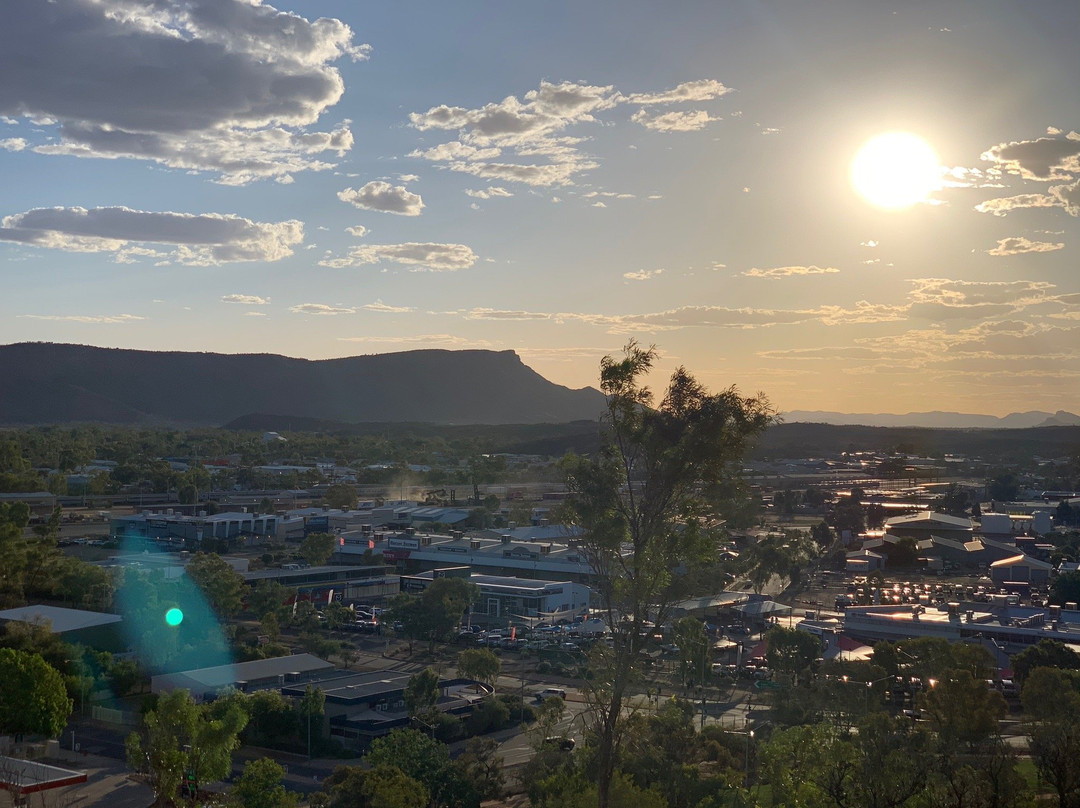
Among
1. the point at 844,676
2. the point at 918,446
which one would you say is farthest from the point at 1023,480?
the point at 844,676

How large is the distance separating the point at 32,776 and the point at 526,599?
20218 millimetres

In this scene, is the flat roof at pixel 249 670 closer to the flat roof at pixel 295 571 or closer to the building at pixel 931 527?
the flat roof at pixel 295 571

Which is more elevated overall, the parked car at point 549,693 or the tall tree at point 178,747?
the tall tree at point 178,747

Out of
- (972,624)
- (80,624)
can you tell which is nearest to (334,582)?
(80,624)

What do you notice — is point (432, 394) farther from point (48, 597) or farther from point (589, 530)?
point (589, 530)

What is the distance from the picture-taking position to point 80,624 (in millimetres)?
24984

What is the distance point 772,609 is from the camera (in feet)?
114

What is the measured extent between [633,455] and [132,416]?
159219 mm

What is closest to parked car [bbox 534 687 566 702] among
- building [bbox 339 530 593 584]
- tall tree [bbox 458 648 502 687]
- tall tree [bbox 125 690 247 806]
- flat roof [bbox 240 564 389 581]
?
tall tree [bbox 458 648 502 687]

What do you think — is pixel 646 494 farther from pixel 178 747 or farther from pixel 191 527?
pixel 191 527

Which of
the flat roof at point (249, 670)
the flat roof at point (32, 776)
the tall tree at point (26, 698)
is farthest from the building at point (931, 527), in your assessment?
the flat roof at point (32, 776)

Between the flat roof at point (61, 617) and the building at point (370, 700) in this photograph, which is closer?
the building at point (370, 700)

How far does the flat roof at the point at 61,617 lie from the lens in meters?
24.4

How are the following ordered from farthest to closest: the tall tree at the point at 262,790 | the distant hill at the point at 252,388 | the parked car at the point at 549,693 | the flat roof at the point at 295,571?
the distant hill at the point at 252,388, the flat roof at the point at 295,571, the parked car at the point at 549,693, the tall tree at the point at 262,790
